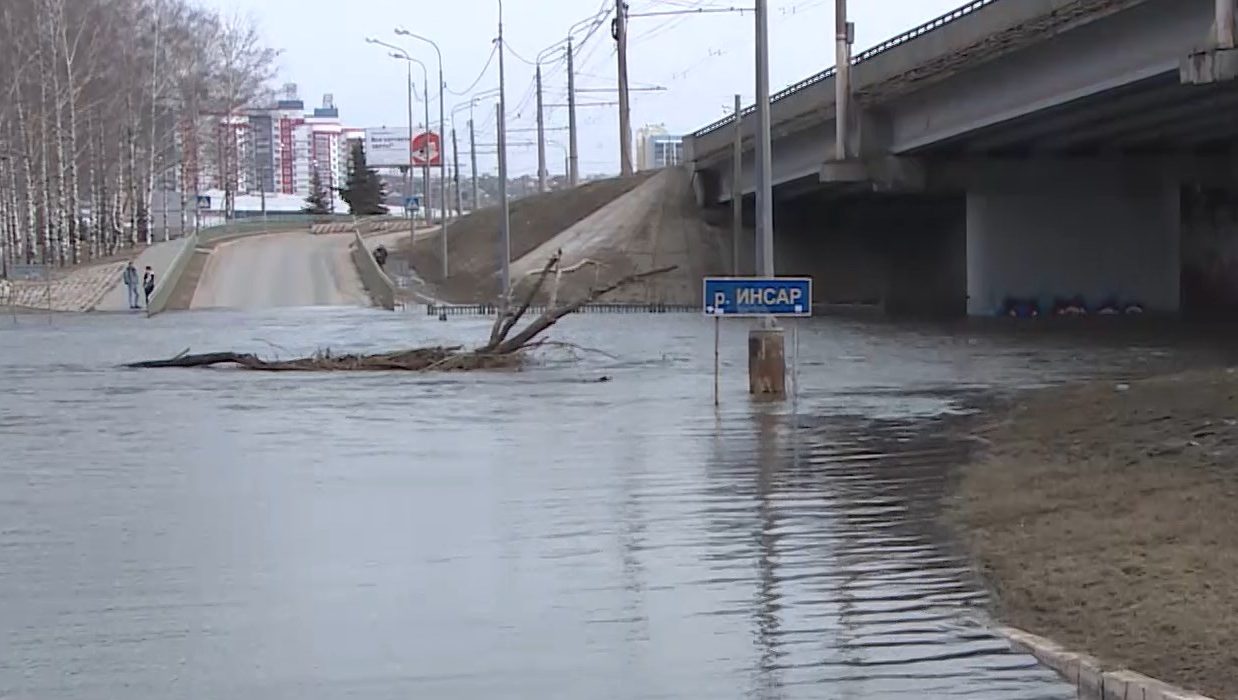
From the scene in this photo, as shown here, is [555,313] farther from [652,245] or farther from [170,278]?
[170,278]

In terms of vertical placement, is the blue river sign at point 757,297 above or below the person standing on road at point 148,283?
below

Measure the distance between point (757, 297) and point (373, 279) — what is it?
5537 cm

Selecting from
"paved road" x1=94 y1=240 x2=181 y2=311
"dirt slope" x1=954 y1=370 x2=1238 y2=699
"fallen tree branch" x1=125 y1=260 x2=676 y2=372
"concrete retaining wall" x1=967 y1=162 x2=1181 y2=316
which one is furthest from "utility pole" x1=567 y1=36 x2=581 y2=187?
"dirt slope" x1=954 y1=370 x2=1238 y2=699

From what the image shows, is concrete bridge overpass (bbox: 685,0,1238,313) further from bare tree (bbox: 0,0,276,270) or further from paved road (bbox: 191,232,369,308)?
bare tree (bbox: 0,0,276,270)

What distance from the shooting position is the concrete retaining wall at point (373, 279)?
2677 inches

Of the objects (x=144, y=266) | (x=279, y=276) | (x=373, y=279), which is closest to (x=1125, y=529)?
(x=373, y=279)

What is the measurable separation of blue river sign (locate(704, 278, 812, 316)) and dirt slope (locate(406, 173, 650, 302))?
176 feet

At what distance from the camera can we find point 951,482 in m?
15.3

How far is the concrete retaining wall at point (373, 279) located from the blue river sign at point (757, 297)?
43.6m

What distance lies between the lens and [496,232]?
8944 cm

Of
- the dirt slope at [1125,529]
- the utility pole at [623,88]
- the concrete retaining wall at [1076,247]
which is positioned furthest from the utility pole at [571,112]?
the dirt slope at [1125,529]

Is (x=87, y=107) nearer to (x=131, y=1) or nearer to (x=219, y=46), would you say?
(x=131, y=1)

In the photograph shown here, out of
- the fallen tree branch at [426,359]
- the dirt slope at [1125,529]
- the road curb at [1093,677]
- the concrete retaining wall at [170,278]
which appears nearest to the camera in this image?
the road curb at [1093,677]

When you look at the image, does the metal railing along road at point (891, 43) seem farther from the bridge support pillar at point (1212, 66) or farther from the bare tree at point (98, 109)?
the bare tree at point (98, 109)
